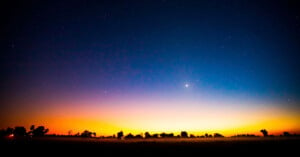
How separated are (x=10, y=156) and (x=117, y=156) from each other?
14946 millimetres

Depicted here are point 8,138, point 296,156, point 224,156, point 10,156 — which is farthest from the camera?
point 8,138

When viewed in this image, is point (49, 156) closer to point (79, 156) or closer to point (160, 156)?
point (79, 156)

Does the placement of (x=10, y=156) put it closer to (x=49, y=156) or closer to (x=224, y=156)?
(x=49, y=156)

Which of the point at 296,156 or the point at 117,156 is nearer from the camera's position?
the point at 296,156

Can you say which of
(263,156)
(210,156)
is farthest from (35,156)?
(263,156)

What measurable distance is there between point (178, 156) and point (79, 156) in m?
15.3

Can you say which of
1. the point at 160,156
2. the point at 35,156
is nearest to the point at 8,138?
the point at 35,156

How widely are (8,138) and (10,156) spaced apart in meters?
64.1

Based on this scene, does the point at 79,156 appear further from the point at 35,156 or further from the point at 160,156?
the point at 160,156

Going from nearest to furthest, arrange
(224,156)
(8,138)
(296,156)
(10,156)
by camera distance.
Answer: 1. (10,156)
2. (296,156)
3. (224,156)
4. (8,138)

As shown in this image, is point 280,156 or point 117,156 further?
point 117,156

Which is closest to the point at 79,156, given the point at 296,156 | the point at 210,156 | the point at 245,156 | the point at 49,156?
the point at 49,156

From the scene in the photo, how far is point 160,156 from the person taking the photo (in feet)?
124

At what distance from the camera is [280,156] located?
114 feet
